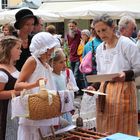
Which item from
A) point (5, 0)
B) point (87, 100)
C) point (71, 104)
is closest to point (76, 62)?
point (87, 100)

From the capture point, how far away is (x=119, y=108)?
3.52 metres

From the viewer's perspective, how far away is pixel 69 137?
9.61ft

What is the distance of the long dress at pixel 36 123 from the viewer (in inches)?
121

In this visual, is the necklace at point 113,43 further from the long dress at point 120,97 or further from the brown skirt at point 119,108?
the brown skirt at point 119,108

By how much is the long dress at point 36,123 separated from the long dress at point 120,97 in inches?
21.8

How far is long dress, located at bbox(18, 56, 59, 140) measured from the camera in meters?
3.07

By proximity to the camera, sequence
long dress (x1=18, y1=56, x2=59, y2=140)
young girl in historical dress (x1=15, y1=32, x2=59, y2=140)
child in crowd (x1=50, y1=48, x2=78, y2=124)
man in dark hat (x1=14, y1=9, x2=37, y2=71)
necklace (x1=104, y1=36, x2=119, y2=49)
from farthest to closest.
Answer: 1. man in dark hat (x1=14, y1=9, x2=37, y2=71)
2. child in crowd (x1=50, y1=48, x2=78, y2=124)
3. necklace (x1=104, y1=36, x2=119, y2=49)
4. young girl in historical dress (x1=15, y1=32, x2=59, y2=140)
5. long dress (x1=18, y1=56, x2=59, y2=140)

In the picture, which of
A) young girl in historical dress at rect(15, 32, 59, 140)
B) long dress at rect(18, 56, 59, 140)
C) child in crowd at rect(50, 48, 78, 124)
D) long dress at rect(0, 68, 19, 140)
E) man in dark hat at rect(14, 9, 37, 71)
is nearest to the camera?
long dress at rect(18, 56, 59, 140)

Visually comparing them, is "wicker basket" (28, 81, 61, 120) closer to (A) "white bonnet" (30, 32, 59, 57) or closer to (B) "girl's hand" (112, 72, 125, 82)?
(A) "white bonnet" (30, 32, 59, 57)

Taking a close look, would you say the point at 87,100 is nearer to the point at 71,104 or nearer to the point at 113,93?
the point at 113,93

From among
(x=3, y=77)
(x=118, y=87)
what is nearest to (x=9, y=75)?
(x=3, y=77)

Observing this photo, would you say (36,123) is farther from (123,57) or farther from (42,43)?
(123,57)

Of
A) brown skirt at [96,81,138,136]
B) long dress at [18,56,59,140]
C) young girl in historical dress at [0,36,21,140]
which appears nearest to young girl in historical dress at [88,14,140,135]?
brown skirt at [96,81,138,136]

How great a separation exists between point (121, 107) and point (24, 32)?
1.39 m
